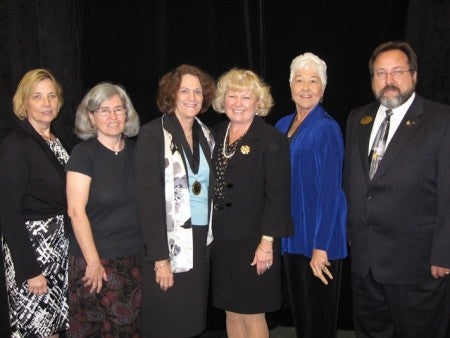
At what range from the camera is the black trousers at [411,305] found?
2068 mm

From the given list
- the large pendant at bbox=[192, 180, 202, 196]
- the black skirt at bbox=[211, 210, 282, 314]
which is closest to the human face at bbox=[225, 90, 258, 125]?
the large pendant at bbox=[192, 180, 202, 196]

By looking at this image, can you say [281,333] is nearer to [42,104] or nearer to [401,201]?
[401,201]

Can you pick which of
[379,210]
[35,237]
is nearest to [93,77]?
[35,237]

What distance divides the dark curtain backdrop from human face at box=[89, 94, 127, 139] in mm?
879

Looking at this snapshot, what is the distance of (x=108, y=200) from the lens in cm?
209

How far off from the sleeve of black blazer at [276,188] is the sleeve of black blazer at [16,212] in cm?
113

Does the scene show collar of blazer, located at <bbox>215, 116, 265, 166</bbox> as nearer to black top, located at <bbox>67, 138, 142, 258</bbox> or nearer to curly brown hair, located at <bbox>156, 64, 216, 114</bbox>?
curly brown hair, located at <bbox>156, 64, 216, 114</bbox>

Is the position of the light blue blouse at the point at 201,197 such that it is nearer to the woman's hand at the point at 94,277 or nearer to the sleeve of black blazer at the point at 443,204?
the woman's hand at the point at 94,277

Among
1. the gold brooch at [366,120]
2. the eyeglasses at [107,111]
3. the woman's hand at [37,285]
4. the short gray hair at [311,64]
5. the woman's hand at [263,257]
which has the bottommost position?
the woman's hand at [37,285]

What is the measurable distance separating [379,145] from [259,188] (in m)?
0.62

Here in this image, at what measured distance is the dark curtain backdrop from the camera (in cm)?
281

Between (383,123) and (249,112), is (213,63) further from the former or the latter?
(383,123)

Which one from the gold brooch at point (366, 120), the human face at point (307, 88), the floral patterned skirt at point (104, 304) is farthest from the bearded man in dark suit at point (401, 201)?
the floral patterned skirt at point (104, 304)

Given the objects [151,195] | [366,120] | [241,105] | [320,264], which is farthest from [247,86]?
[320,264]
